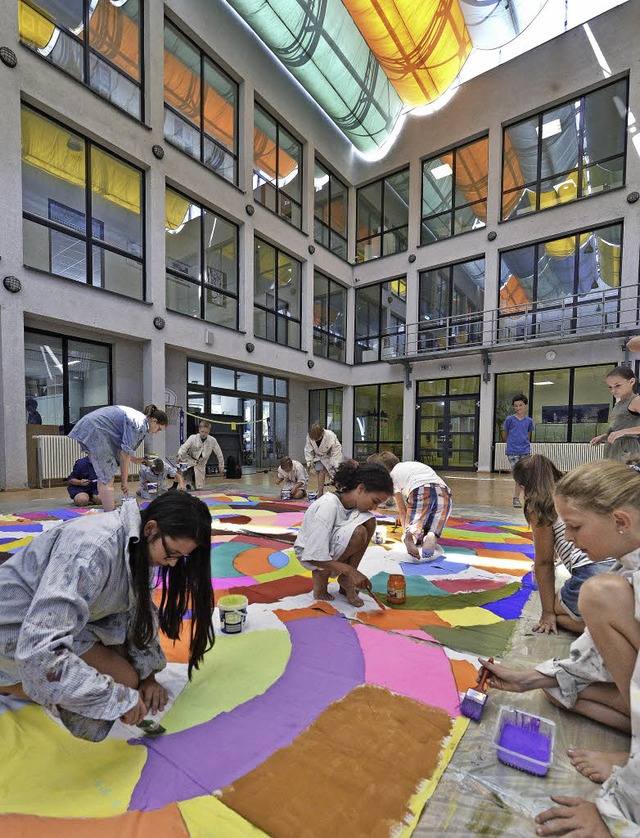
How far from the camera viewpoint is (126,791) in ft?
3.23

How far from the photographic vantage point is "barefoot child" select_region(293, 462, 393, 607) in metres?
2.10

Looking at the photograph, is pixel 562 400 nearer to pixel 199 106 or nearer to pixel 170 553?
pixel 199 106

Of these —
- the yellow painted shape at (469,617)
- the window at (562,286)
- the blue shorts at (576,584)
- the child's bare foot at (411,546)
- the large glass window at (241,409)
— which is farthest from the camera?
the large glass window at (241,409)

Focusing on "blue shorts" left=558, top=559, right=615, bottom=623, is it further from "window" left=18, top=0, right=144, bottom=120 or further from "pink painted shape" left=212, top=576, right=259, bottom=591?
"window" left=18, top=0, right=144, bottom=120

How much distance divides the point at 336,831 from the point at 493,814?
1.21 ft

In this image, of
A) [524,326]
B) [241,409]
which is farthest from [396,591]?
[524,326]

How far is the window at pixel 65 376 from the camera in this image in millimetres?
6867

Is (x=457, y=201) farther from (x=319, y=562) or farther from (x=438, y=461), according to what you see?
(x=319, y=562)

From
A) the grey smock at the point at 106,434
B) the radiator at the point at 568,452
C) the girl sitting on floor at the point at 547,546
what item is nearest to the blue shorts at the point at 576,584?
the girl sitting on floor at the point at 547,546

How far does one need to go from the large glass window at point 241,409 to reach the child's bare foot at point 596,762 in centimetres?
888

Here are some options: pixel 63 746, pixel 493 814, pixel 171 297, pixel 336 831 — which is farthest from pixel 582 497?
pixel 171 297

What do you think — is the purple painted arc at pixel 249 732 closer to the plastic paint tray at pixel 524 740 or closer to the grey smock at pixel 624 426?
the plastic paint tray at pixel 524 740

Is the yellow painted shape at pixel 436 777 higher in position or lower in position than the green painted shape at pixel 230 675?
higher

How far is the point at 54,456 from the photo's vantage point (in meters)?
6.66
